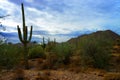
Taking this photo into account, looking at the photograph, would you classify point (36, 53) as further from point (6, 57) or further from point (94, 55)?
point (6, 57)

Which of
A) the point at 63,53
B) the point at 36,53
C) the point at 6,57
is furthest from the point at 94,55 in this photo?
the point at 36,53

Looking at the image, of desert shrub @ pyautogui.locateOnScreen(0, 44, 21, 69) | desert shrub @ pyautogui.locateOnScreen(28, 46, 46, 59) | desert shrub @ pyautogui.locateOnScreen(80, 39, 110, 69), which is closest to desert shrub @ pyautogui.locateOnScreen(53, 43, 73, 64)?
desert shrub @ pyautogui.locateOnScreen(80, 39, 110, 69)

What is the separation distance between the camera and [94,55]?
83.7ft

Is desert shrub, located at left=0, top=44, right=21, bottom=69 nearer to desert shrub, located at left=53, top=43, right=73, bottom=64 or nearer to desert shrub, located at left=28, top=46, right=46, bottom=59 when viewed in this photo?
desert shrub, located at left=53, top=43, right=73, bottom=64

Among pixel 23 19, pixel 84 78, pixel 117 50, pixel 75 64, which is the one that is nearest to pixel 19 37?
pixel 23 19

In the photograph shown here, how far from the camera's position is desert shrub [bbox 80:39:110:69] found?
25.3 meters

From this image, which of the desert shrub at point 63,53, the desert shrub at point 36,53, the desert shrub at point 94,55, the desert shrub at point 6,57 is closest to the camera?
the desert shrub at point 6,57

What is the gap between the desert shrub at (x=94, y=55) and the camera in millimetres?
25328

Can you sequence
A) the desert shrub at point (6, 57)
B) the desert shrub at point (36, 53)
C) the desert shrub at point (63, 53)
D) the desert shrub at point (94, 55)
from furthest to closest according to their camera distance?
1. the desert shrub at point (36, 53)
2. the desert shrub at point (63, 53)
3. the desert shrub at point (94, 55)
4. the desert shrub at point (6, 57)

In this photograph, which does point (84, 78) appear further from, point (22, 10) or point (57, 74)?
point (22, 10)

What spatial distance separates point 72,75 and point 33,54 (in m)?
14.2

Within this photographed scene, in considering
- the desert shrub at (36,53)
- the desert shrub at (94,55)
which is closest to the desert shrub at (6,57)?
the desert shrub at (94,55)

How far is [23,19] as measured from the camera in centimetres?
2378

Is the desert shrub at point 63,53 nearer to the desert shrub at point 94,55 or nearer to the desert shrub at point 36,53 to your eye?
the desert shrub at point 94,55
